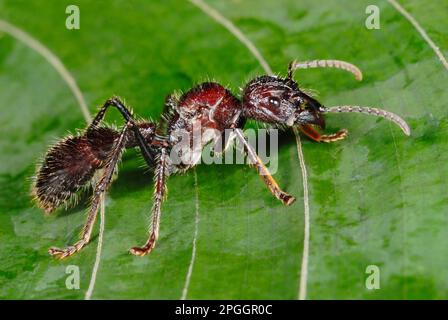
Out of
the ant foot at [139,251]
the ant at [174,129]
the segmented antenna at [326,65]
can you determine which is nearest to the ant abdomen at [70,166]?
the ant at [174,129]

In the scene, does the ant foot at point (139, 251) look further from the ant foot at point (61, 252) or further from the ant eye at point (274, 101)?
the ant eye at point (274, 101)

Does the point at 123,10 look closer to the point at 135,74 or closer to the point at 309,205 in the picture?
the point at 135,74

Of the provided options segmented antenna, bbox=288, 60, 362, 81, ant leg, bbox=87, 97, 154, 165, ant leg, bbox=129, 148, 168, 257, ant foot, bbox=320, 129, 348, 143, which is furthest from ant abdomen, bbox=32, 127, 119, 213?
ant foot, bbox=320, 129, 348, 143
